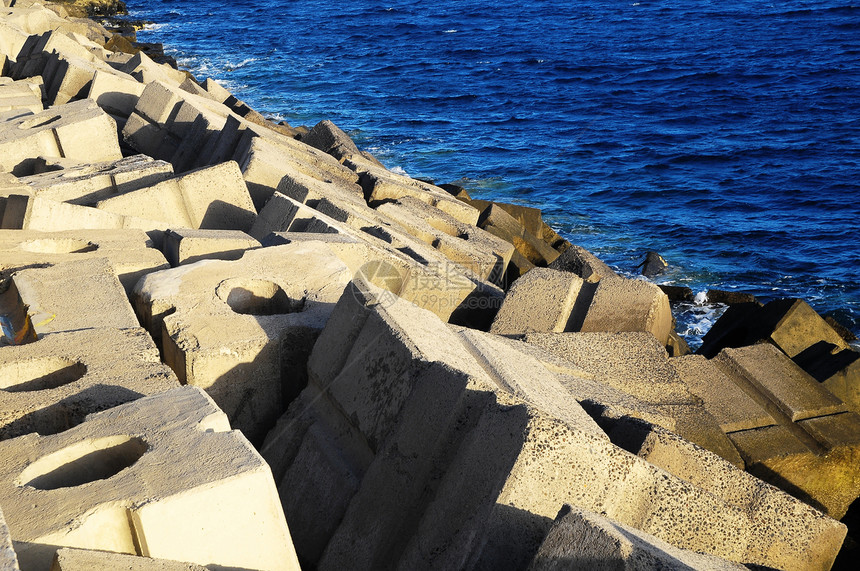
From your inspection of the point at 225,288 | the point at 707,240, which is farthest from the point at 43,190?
the point at 707,240

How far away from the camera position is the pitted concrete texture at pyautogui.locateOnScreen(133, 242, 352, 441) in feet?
12.2

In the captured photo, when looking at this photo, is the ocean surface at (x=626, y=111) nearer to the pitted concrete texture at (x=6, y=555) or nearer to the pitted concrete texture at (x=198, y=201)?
the pitted concrete texture at (x=198, y=201)

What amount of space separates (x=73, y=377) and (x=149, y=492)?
1.24 m

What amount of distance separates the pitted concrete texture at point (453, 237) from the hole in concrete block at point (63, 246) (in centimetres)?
255

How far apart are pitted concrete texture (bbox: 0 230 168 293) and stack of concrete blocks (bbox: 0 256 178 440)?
Answer: 0.27 meters

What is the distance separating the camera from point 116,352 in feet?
11.1

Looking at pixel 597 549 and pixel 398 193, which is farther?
pixel 398 193

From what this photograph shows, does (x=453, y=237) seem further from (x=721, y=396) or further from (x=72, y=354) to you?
(x=72, y=354)

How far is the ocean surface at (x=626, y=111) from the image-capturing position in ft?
37.6

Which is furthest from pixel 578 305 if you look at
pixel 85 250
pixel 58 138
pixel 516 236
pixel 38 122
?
pixel 38 122

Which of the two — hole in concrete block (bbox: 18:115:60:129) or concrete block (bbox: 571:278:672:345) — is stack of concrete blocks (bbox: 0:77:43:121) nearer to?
hole in concrete block (bbox: 18:115:60:129)

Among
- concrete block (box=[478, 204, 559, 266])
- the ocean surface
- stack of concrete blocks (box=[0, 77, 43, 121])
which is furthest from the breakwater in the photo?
the ocean surface

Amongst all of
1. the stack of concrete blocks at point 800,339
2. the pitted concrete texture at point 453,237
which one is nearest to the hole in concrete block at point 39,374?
the pitted concrete texture at point 453,237

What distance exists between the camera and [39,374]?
3.37 meters
